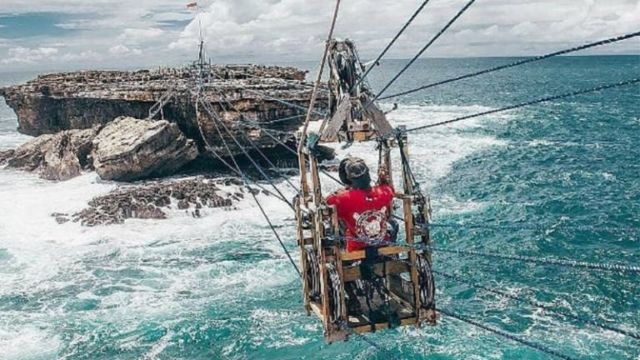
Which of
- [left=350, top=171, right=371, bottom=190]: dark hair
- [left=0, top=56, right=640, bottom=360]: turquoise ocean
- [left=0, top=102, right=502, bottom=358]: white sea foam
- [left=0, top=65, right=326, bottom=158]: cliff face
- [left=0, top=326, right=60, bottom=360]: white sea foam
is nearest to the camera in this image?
[left=350, top=171, right=371, bottom=190]: dark hair

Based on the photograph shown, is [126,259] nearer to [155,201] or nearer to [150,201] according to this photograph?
[155,201]

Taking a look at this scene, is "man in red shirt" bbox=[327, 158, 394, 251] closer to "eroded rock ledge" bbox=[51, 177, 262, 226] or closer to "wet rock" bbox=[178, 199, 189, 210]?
A: "eroded rock ledge" bbox=[51, 177, 262, 226]

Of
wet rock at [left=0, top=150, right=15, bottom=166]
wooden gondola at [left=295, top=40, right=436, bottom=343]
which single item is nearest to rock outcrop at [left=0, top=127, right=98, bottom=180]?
wet rock at [left=0, top=150, right=15, bottom=166]

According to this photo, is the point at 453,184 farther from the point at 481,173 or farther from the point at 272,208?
the point at 272,208

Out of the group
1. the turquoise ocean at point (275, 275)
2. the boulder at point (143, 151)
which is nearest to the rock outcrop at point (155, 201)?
the turquoise ocean at point (275, 275)

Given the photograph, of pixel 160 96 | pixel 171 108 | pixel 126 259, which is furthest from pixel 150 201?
pixel 160 96

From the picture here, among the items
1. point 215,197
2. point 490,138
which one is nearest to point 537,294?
point 215,197

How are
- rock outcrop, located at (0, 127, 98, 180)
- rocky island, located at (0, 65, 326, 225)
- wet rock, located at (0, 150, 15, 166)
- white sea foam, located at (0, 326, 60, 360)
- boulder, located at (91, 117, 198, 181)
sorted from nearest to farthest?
1. white sea foam, located at (0, 326, 60, 360)
2. rocky island, located at (0, 65, 326, 225)
3. boulder, located at (91, 117, 198, 181)
4. rock outcrop, located at (0, 127, 98, 180)
5. wet rock, located at (0, 150, 15, 166)
